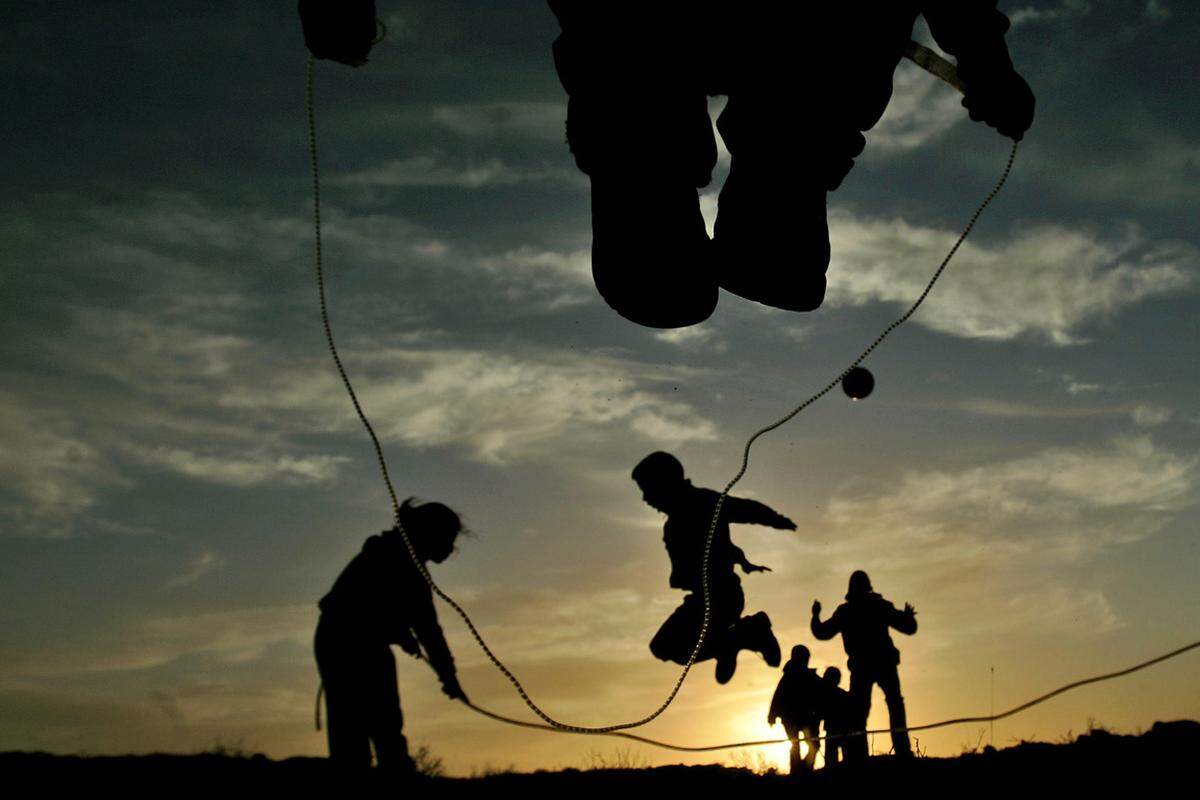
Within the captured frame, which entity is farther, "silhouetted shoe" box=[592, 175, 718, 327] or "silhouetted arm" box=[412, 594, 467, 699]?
"silhouetted arm" box=[412, 594, 467, 699]

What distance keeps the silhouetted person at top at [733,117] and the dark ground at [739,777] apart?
1.60m

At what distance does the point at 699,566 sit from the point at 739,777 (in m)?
3.08

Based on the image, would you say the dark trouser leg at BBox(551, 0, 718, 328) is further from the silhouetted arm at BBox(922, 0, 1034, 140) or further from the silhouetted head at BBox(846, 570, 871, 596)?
the silhouetted head at BBox(846, 570, 871, 596)

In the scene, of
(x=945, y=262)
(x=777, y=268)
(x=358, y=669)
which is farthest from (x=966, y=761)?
(x=358, y=669)

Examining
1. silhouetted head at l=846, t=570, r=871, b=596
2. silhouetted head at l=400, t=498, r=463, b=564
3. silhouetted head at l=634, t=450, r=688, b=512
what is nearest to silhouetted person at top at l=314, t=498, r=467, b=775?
silhouetted head at l=400, t=498, r=463, b=564

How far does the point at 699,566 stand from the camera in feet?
21.8

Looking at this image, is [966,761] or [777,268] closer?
[777,268]

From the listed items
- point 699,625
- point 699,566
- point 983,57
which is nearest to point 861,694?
point 699,625

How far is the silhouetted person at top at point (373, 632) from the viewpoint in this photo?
5.12 metres

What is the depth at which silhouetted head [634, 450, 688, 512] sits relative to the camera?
6.78 metres

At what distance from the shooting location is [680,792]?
3.49m

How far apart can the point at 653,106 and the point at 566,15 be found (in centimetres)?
36

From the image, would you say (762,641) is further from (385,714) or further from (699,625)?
(385,714)

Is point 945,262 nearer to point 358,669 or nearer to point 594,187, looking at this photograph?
point 594,187
